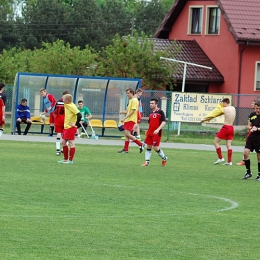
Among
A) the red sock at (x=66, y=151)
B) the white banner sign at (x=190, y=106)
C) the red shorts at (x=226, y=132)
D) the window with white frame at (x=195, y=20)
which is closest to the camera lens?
the red sock at (x=66, y=151)

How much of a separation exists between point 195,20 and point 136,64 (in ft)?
27.3

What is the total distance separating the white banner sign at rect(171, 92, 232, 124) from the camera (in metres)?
34.6

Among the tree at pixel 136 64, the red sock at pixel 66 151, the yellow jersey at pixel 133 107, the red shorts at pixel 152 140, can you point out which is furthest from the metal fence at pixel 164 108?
the red sock at pixel 66 151

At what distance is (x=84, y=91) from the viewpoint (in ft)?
119

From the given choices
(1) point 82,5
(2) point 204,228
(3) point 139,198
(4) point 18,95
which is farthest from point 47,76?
(1) point 82,5

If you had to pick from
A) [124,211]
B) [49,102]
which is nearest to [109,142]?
[49,102]

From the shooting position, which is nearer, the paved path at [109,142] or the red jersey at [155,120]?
the red jersey at [155,120]

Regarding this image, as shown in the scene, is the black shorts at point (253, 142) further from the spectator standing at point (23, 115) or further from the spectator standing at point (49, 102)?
the spectator standing at point (23, 115)

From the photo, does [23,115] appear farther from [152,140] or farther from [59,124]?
[152,140]

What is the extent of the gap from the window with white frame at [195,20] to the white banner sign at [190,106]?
53.6ft

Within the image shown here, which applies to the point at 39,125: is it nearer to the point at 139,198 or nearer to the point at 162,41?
the point at 162,41

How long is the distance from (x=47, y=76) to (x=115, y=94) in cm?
297

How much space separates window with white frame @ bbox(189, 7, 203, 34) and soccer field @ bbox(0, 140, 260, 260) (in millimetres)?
29696

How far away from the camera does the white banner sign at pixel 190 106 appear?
34562 mm
